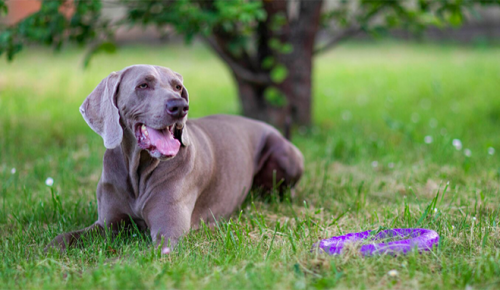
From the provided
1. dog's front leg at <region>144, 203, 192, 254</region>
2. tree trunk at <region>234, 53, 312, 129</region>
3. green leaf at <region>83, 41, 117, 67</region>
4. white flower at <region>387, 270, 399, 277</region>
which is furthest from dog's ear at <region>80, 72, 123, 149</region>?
tree trunk at <region>234, 53, 312, 129</region>

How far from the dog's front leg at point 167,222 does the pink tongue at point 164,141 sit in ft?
1.13

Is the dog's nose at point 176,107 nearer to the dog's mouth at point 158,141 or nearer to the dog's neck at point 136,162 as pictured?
the dog's mouth at point 158,141

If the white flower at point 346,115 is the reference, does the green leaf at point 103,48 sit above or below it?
above

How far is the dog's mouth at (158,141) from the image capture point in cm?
263

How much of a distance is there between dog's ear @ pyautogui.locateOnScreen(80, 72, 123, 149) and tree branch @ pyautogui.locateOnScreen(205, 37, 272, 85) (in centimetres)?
261

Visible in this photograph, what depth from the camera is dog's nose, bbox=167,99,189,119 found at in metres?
2.53

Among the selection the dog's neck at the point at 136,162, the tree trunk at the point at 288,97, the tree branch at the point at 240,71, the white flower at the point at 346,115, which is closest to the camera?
the dog's neck at the point at 136,162

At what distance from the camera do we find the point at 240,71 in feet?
17.7

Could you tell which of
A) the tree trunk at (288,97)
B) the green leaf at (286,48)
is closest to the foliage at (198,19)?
the green leaf at (286,48)

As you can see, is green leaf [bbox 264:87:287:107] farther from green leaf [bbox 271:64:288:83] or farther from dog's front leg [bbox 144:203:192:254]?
dog's front leg [bbox 144:203:192:254]

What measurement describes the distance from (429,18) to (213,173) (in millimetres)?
3248

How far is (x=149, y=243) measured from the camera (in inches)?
112

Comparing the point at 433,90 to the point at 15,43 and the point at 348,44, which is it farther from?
the point at 348,44

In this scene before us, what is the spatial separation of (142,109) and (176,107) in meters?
0.21
